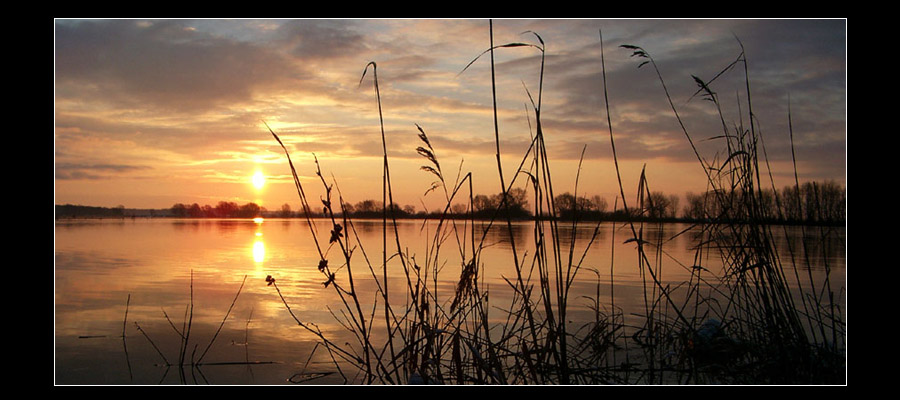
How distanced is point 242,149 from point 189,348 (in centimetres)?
121

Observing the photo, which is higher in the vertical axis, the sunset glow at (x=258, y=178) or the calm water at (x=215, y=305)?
the sunset glow at (x=258, y=178)

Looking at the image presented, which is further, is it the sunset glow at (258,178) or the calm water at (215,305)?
the calm water at (215,305)

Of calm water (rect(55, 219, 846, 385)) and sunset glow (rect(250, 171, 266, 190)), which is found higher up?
sunset glow (rect(250, 171, 266, 190))

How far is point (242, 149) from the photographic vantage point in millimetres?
3492

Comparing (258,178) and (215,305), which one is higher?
(258,178)

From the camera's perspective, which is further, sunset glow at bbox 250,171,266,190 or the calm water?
the calm water

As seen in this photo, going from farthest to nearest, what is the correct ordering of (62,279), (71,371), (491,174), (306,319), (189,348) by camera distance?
(62,279), (306,319), (189,348), (71,371), (491,174)

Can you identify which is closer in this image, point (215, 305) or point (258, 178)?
point (258, 178)
